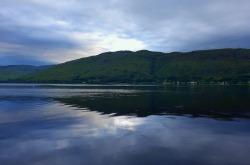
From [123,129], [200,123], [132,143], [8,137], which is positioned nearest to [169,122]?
[200,123]

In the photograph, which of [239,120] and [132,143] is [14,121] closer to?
[132,143]

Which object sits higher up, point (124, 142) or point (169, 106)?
point (169, 106)

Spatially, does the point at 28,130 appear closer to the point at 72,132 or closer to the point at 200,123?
the point at 72,132

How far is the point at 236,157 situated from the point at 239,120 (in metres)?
22.8

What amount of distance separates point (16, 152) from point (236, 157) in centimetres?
1940

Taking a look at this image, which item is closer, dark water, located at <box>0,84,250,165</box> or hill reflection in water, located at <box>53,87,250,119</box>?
dark water, located at <box>0,84,250,165</box>

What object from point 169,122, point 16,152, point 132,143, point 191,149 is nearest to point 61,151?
point 16,152

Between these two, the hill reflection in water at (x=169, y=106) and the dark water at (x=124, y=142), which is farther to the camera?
the hill reflection in water at (x=169, y=106)

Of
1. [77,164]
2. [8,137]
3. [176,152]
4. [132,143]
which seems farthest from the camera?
[8,137]

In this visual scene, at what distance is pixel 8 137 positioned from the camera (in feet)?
106

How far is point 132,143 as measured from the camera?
1149 inches

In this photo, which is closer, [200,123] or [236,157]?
[236,157]

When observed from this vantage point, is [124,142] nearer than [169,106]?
Yes

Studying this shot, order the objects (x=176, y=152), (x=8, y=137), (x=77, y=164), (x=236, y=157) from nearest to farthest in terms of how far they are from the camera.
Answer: (x=77, y=164) < (x=236, y=157) < (x=176, y=152) < (x=8, y=137)
